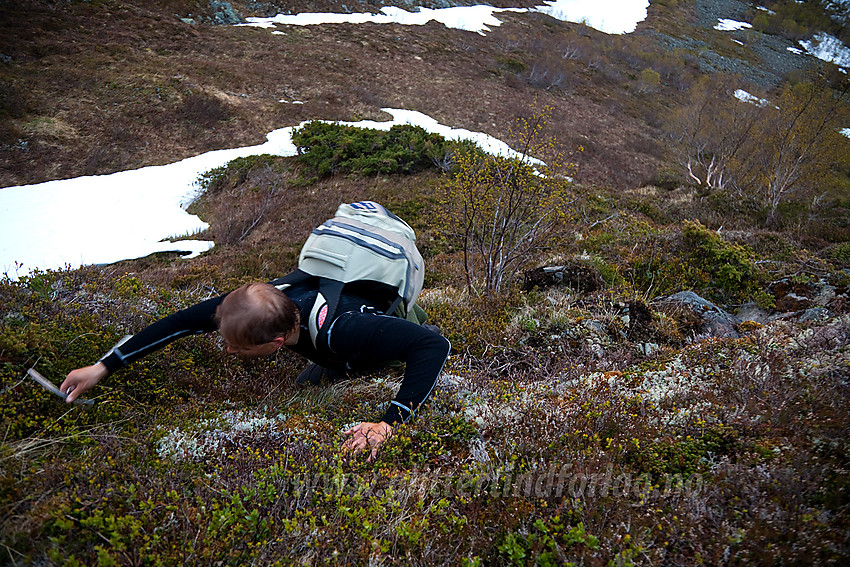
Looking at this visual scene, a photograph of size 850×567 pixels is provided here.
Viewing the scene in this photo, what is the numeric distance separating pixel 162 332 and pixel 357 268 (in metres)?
1.08

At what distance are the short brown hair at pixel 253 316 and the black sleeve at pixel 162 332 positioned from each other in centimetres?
35

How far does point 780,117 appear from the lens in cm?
1655

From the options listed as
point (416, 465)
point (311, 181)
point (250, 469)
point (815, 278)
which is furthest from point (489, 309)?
point (311, 181)

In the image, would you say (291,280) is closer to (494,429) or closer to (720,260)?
(494,429)

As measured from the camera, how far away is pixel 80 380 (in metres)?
2.18

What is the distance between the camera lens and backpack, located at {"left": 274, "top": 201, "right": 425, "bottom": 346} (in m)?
2.30

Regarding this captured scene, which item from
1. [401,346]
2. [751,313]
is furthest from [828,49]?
[401,346]

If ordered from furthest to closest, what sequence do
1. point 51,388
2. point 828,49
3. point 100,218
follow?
point 828,49 → point 100,218 → point 51,388

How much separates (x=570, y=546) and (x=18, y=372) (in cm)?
279

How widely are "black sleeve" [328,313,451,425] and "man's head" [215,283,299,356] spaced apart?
259mm

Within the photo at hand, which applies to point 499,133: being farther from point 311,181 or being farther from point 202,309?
point 202,309

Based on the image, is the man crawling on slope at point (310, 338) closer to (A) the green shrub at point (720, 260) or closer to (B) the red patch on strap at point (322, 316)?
(B) the red patch on strap at point (322, 316)

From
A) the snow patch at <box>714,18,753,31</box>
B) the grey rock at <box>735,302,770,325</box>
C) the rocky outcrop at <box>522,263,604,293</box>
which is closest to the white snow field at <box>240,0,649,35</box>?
the snow patch at <box>714,18,753,31</box>

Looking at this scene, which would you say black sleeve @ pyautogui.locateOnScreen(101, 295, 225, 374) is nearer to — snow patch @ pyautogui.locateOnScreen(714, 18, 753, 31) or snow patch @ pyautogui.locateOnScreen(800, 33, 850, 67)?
snow patch @ pyautogui.locateOnScreen(714, 18, 753, 31)
